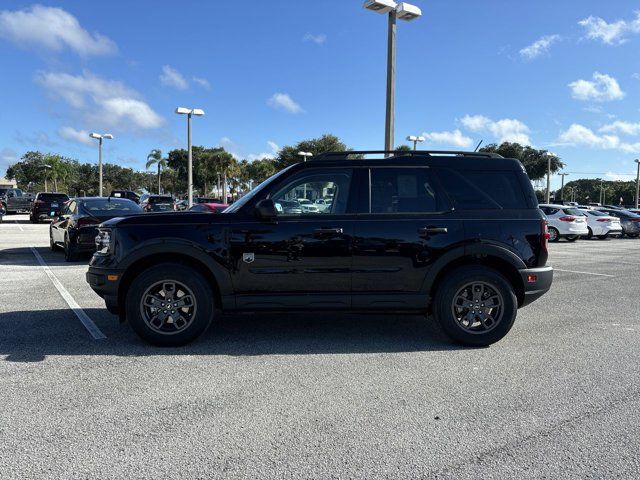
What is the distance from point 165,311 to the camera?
5109 millimetres

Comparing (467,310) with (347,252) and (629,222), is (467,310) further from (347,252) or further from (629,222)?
(629,222)

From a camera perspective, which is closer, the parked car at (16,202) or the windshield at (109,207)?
the windshield at (109,207)

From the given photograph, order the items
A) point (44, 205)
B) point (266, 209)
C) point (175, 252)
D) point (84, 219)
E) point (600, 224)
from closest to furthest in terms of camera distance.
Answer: point (266, 209) → point (175, 252) → point (84, 219) → point (600, 224) → point (44, 205)

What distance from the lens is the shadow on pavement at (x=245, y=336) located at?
506 centimetres

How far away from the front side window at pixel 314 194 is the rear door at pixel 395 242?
21 cm

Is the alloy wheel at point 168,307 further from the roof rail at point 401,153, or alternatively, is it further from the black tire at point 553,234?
the black tire at point 553,234

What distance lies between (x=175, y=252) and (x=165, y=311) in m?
0.61

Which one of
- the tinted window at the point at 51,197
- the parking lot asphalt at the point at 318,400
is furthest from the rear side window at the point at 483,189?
the tinted window at the point at 51,197

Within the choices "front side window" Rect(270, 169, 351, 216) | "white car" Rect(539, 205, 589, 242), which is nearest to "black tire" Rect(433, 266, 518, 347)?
"front side window" Rect(270, 169, 351, 216)

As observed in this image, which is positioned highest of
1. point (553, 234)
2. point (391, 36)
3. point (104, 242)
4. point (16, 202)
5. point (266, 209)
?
point (391, 36)

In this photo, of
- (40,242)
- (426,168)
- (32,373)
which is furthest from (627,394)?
(40,242)

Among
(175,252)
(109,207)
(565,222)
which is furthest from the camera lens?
(565,222)

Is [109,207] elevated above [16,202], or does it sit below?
below

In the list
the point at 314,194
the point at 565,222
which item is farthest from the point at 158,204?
the point at 314,194
